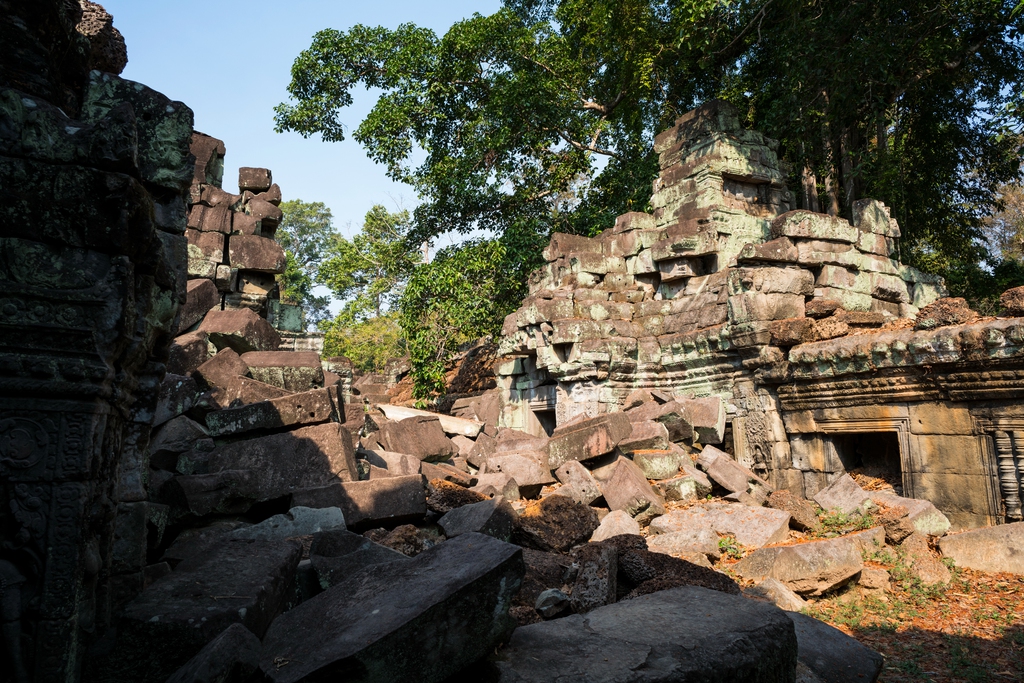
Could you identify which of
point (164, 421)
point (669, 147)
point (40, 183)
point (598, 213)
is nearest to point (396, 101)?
point (598, 213)

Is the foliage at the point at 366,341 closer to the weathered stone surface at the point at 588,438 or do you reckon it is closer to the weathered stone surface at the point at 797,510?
the weathered stone surface at the point at 588,438

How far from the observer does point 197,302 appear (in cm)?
845

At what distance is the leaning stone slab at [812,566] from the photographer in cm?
516

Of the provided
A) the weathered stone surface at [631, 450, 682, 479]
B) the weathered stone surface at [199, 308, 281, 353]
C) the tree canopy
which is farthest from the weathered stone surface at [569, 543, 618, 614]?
the tree canopy

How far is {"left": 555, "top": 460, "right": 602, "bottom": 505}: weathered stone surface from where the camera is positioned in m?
7.25

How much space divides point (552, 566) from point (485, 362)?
43.3ft

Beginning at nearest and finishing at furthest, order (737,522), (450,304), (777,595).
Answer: (777,595) < (737,522) < (450,304)

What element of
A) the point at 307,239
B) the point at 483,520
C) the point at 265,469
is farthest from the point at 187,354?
the point at 307,239

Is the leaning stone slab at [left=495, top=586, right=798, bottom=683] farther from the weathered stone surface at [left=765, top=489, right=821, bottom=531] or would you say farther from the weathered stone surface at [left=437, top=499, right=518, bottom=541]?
the weathered stone surface at [left=765, top=489, right=821, bottom=531]

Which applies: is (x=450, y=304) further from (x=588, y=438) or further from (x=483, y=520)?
(x=483, y=520)

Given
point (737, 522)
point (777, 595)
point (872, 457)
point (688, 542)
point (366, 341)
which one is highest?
point (366, 341)

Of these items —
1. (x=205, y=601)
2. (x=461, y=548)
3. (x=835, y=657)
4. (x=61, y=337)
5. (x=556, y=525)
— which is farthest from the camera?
(x=556, y=525)

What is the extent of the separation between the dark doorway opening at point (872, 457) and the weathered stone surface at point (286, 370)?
233 inches

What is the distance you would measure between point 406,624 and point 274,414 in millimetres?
3871
